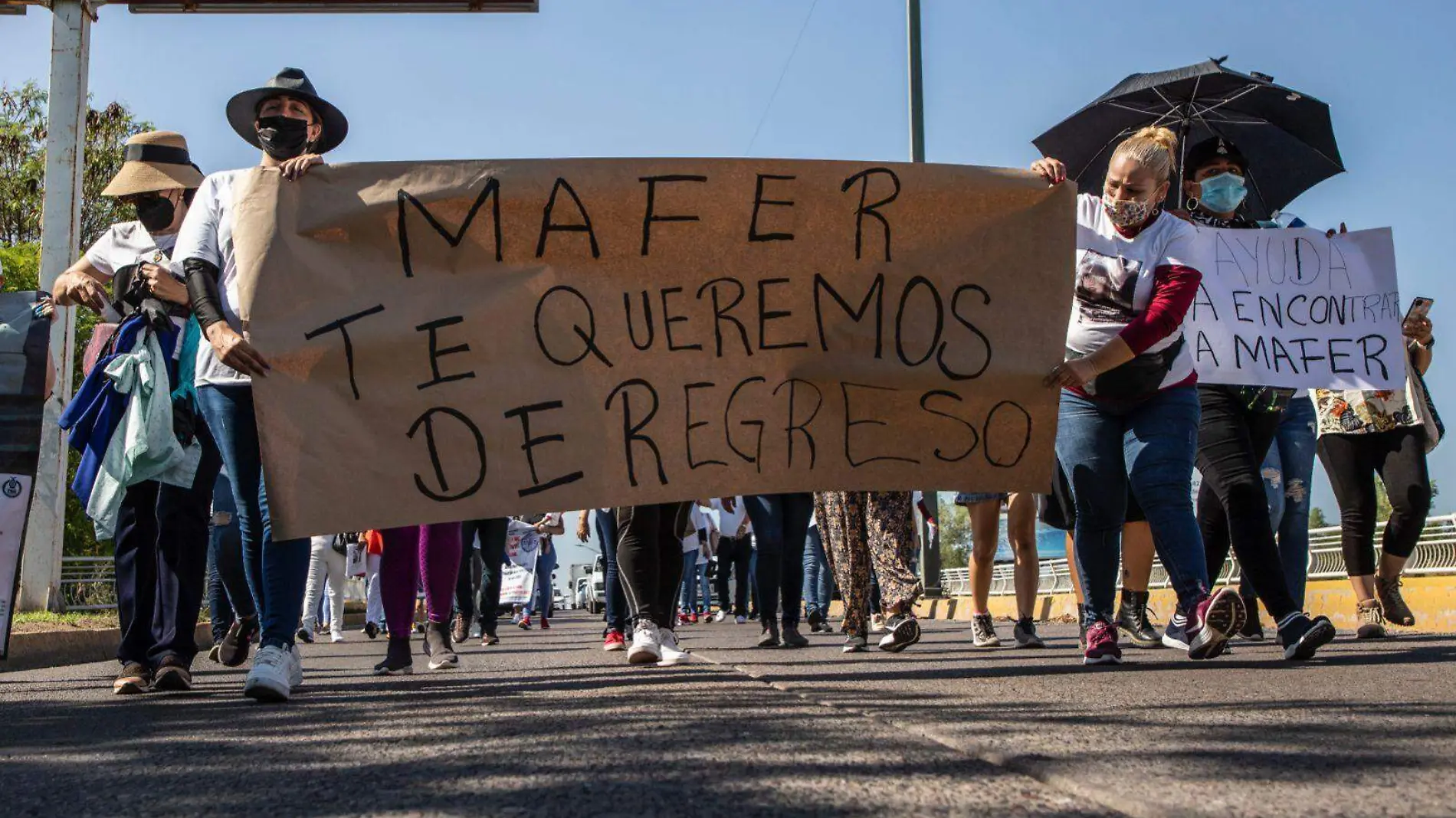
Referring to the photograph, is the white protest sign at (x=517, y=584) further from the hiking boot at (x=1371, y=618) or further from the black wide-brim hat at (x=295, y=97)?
the black wide-brim hat at (x=295, y=97)

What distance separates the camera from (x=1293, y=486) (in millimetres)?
7254

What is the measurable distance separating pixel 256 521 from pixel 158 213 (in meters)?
1.54

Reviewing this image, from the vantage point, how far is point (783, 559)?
890 cm

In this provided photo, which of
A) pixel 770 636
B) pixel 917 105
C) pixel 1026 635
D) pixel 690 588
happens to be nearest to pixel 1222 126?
pixel 1026 635

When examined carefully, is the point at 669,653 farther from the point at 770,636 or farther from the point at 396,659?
the point at 770,636

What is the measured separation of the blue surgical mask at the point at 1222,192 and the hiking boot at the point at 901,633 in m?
2.25

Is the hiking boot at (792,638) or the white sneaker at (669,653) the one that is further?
the hiking boot at (792,638)

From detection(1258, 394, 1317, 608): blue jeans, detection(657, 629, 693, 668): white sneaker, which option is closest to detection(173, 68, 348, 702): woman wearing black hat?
detection(657, 629, 693, 668): white sneaker

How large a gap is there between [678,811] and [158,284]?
370 centimetres

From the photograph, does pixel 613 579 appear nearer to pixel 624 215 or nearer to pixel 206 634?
pixel 624 215

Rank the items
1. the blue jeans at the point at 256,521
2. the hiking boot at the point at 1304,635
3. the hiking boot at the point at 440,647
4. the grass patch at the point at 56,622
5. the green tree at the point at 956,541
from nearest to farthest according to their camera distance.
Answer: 1. the blue jeans at the point at 256,521
2. the hiking boot at the point at 1304,635
3. the hiking boot at the point at 440,647
4. the grass patch at the point at 56,622
5. the green tree at the point at 956,541

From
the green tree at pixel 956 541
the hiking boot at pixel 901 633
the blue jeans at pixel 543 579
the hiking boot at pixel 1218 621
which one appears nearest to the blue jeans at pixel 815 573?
the blue jeans at pixel 543 579

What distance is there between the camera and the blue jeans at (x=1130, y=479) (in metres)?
5.75

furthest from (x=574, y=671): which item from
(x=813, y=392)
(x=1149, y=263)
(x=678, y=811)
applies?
(x=678, y=811)
